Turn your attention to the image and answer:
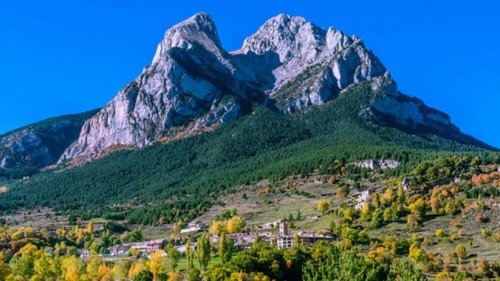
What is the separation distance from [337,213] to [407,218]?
2447 cm

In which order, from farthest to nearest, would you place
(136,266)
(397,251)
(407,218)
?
1. (407,218)
2. (397,251)
3. (136,266)

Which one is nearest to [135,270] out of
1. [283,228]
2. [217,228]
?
[283,228]

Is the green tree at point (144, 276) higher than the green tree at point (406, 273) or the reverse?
higher

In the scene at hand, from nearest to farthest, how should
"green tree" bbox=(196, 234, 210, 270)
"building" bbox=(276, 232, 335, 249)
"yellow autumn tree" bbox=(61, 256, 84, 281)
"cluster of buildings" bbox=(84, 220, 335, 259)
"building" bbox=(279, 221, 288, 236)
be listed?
"yellow autumn tree" bbox=(61, 256, 84, 281) < "green tree" bbox=(196, 234, 210, 270) < "building" bbox=(276, 232, 335, 249) < "cluster of buildings" bbox=(84, 220, 335, 259) < "building" bbox=(279, 221, 288, 236)

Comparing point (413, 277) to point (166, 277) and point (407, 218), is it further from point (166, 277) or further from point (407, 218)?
point (407, 218)

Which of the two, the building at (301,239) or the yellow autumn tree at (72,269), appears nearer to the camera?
the yellow autumn tree at (72,269)

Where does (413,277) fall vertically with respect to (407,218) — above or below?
below

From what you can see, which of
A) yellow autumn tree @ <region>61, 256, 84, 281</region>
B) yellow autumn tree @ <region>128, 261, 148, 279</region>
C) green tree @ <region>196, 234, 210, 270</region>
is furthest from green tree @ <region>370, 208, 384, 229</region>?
yellow autumn tree @ <region>61, 256, 84, 281</region>

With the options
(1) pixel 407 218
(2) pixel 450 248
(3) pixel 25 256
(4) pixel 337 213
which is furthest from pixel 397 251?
(3) pixel 25 256

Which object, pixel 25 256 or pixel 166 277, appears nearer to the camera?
pixel 166 277

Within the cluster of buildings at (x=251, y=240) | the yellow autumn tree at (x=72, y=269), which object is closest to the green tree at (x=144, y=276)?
the yellow autumn tree at (x=72, y=269)

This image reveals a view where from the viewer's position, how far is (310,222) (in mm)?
193500

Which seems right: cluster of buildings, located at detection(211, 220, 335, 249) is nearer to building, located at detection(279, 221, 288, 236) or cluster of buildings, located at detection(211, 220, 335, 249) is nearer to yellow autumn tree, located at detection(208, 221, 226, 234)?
building, located at detection(279, 221, 288, 236)

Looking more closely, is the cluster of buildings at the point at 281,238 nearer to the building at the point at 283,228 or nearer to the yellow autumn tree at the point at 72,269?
the building at the point at 283,228
